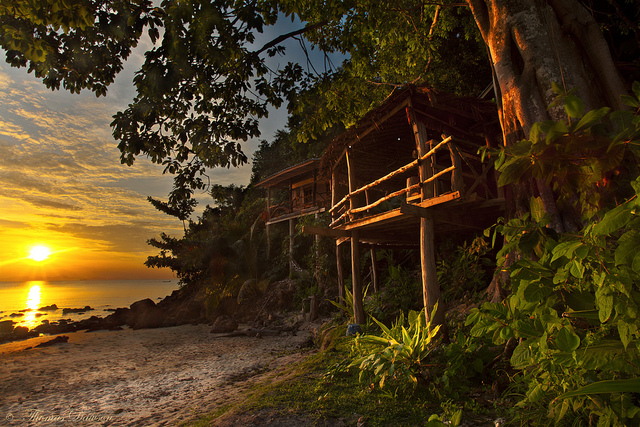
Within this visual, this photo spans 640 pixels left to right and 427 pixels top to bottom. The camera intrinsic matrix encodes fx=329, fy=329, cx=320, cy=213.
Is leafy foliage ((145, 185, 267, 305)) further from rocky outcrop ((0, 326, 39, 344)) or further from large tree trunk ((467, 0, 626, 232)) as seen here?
large tree trunk ((467, 0, 626, 232))

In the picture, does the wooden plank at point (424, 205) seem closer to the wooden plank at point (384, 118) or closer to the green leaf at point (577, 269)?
the wooden plank at point (384, 118)

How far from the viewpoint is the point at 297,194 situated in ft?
81.2

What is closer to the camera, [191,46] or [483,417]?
[483,417]

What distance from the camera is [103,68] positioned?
522 centimetres

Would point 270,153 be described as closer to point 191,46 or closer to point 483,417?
point 191,46

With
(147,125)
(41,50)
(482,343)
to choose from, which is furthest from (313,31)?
(482,343)

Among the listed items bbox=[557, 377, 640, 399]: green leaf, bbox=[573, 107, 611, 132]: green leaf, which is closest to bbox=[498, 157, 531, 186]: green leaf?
bbox=[573, 107, 611, 132]: green leaf

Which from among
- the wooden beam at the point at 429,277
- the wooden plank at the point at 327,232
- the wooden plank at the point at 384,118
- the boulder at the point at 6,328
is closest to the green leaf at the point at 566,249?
the wooden beam at the point at 429,277

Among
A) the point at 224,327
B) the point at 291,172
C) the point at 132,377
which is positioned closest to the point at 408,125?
the point at 132,377

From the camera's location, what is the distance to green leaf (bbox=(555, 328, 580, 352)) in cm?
178

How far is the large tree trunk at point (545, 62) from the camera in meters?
3.54

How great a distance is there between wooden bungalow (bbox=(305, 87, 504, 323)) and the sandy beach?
370 centimetres

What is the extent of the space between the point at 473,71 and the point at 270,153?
27365 mm

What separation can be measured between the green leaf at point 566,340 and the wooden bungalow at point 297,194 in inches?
649
